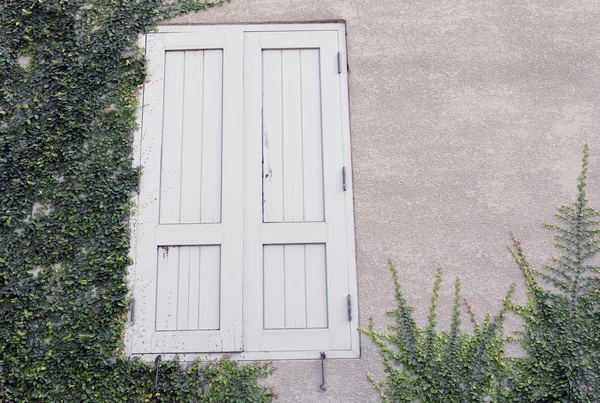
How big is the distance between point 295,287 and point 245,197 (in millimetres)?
701

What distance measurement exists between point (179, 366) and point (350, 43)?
254 cm

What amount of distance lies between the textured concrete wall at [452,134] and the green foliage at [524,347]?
0.10 metres

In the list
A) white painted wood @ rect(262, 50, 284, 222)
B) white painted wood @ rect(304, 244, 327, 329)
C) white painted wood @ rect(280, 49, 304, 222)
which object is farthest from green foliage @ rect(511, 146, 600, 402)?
white painted wood @ rect(262, 50, 284, 222)

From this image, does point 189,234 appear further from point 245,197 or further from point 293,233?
point 293,233

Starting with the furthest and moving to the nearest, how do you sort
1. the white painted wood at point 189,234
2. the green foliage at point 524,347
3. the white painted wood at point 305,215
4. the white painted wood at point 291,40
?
the white painted wood at point 291,40 → the white painted wood at point 189,234 → the white painted wood at point 305,215 → the green foliage at point 524,347

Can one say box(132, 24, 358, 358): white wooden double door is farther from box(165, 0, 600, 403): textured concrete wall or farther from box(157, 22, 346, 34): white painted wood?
box(165, 0, 600, 403): textured concrete wall

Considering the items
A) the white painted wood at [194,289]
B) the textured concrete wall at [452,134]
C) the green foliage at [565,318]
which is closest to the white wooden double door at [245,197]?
the white painted wood at [194,289]

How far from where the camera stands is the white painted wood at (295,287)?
140 inches

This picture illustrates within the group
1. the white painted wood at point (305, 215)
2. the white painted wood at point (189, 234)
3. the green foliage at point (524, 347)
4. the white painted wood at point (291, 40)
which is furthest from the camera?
the white painted wood at point (291, 40)

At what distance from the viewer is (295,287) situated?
3.59 m

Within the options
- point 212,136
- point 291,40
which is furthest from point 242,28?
point 212,136

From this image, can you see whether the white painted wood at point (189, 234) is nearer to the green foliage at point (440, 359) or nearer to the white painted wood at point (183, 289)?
the white painted wood at point (183, 289)

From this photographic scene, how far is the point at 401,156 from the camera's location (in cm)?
379

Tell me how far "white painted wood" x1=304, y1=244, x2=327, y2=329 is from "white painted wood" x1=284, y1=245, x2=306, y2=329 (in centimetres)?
3
